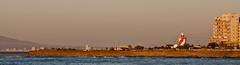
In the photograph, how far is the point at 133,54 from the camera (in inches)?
6791

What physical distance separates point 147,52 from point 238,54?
2336cm

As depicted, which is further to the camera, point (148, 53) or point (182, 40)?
point (182, 40)

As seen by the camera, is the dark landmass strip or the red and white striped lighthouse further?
the red and white striped lighthouse

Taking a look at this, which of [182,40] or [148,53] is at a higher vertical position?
[182,40]

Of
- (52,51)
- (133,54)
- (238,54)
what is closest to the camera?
(238,54)

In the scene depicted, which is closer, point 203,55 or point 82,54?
point 203,55

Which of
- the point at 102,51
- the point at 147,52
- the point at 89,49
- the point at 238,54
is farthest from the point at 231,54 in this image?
the point at 89,49

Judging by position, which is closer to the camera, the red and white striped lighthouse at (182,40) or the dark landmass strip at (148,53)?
the dark landmass strip at (148,53)

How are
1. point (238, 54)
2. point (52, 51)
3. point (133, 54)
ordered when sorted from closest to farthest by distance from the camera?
1. point (238, 54)
2. point (133, 54)
3. point (52, 51)

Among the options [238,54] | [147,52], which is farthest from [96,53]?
[238,54]

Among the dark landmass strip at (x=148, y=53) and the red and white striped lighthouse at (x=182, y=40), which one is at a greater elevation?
the red and white striped lighthouse at (x=182, y=40)

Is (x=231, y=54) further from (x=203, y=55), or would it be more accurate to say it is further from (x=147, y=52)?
(x=147, y=52)

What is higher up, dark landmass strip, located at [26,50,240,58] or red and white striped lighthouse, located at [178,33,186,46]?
red and white striped lighthouse, located at [178,33,186,46]

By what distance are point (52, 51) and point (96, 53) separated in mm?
14198
